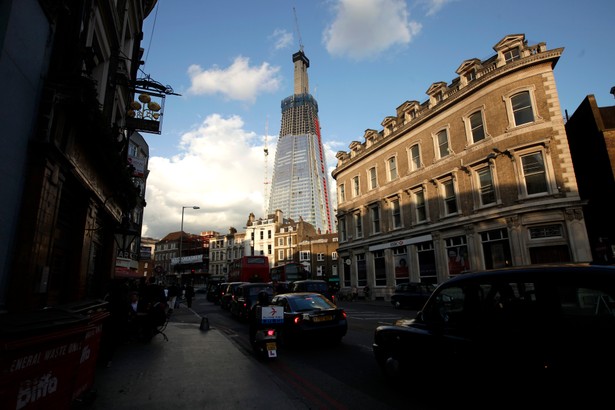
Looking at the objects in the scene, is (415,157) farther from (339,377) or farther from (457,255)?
(339,377)

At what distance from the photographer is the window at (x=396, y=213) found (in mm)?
28191

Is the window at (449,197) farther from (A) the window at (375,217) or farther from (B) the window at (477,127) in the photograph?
(A) the window at (375,217)

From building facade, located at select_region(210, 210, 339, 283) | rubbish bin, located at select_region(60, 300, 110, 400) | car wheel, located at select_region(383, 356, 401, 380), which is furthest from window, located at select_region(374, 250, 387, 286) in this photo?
building facade, located at select_region(210, 210, 339, 283)

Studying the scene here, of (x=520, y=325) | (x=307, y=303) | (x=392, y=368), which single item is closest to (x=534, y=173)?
(x=307, y=303)

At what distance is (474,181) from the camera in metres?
21.8

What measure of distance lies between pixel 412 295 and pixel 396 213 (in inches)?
397

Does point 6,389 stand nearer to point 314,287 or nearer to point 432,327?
point 432,327

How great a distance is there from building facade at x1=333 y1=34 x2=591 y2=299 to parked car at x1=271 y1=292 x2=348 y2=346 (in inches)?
571

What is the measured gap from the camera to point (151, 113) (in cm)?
1552

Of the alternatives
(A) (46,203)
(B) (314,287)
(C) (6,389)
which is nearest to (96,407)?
(C) (6,389)

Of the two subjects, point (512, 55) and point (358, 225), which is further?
point (358, 225)

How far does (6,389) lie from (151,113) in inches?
595

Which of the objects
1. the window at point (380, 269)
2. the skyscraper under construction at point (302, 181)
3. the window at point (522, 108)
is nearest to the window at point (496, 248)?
the window at point (522, 108)

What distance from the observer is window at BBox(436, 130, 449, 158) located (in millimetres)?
24594
